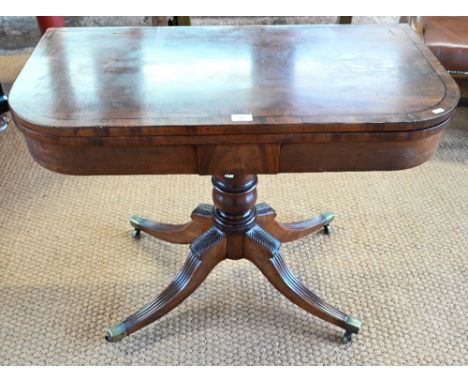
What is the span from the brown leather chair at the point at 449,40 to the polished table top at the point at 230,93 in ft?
1.86

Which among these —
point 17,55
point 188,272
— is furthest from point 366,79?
point 17,55

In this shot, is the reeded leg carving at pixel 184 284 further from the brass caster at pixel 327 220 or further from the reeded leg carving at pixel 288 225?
the brass caster at pixel 327 220

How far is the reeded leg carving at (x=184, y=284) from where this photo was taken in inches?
37.2

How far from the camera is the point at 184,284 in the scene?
0.96 meters

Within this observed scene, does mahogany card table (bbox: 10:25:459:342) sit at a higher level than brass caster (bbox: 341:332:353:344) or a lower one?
higher

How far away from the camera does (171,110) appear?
0.65 metres

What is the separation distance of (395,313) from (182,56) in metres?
0.71

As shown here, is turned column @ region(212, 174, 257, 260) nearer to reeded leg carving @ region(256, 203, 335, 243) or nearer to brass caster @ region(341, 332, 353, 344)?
reeded leg carving @ region(256, 203, 335, 243)

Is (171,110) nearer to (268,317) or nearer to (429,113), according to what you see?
(429,113)

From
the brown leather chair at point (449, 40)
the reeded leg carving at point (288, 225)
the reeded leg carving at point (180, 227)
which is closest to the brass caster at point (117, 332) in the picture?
the reeded leg carving at point (180, 227)

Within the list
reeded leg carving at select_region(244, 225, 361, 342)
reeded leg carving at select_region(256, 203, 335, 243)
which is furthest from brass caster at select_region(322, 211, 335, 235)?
reeded leg carving at select_region(244, 225, 361, 342)

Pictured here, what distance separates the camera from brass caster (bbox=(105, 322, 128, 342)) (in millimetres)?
947

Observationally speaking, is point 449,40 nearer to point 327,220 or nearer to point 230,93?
point 327,220

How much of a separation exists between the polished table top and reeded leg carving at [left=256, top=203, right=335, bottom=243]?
0.36 metres
